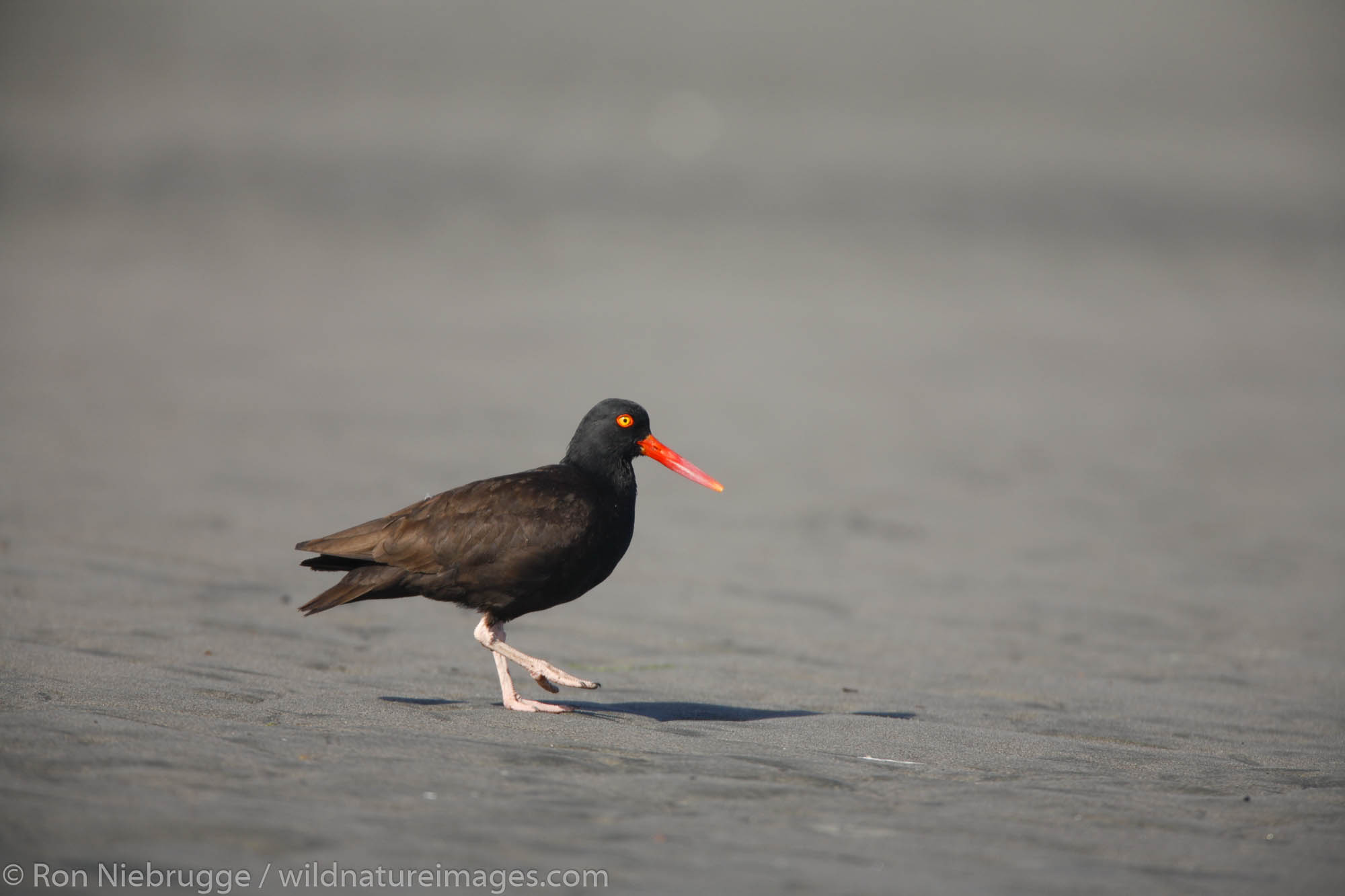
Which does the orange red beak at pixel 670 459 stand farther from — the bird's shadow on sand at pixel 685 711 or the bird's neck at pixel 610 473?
the bird's shadow on sand at pixel 685 711

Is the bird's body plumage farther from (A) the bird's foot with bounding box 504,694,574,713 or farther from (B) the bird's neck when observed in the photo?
(A) the bird's foot with bounding box 504,694,574,713

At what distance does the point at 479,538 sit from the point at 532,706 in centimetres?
71

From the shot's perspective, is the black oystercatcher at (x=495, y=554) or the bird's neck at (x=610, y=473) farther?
the bird's neck at (x=610, y=473)

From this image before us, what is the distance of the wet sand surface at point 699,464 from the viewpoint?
3926mm

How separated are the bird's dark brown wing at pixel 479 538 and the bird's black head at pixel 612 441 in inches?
16.8

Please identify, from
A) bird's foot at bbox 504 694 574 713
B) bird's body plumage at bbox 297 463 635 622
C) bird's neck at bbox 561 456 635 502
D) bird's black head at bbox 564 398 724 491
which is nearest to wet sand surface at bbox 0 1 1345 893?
bird's foot at bbox 504 694 574 713

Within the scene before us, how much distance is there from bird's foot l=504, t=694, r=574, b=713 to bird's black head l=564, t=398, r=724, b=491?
1110 mm

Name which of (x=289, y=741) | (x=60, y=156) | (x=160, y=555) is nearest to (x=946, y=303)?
(x=160, y=555)

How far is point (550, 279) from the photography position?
20.4 m

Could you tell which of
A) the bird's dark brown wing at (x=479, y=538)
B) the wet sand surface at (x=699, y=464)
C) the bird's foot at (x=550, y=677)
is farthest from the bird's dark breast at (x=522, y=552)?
the wet sand surface at (x=699, y=464)

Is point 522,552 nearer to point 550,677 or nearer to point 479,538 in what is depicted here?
point 479,538

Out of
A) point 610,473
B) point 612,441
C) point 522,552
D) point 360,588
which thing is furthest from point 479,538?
point 612,441

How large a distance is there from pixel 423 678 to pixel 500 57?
34.7 meters

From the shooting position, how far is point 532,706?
5.40 metres
